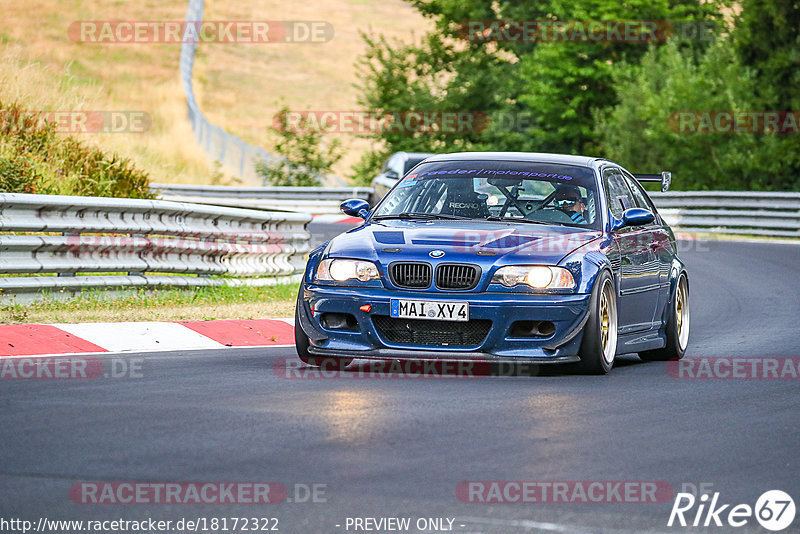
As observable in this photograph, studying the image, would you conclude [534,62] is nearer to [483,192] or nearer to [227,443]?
[483,192]

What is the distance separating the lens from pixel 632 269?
10.3 m

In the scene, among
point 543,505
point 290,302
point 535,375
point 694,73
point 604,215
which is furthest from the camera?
point 694,73

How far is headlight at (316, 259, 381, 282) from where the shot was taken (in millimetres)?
9297

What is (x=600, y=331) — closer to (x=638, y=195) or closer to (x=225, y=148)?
(x=638, y=195)

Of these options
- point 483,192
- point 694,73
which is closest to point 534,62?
point 694,73

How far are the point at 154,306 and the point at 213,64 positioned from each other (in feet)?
257

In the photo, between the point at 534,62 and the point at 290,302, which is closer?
the point at 290,302

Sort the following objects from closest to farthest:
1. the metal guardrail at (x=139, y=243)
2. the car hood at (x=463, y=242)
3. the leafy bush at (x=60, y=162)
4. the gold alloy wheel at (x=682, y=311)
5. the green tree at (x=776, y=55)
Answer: the car hood at (x=463, y=242)
the gold alloy wheel at (x=682, y=311)
the metal guardrail at (x=139, y=243)
the leafy bush at (x=60, y=162)
the green tree at (x=776, y=55)

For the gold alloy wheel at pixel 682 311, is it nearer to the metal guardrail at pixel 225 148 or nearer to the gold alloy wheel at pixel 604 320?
the gold alloy wheel at pixel 604 320

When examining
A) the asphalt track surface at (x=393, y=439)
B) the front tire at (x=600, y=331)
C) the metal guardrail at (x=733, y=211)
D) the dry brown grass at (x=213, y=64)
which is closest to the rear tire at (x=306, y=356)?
the asphalt track surface at (x=393, y=439)

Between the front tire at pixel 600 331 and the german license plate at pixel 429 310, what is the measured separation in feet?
2.73

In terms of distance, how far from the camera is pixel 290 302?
14781mm

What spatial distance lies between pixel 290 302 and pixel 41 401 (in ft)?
23.3

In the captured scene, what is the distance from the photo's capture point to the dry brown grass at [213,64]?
217 feet
